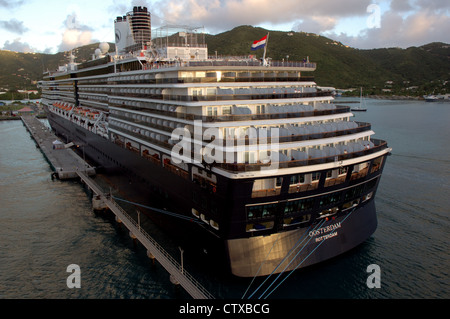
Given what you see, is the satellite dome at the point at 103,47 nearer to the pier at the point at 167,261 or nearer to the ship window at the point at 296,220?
the pier at the point at 167,261

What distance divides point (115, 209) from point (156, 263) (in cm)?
853

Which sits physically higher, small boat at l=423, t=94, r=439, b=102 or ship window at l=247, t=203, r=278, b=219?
small boat at l=423, t=94, r=439, b=102

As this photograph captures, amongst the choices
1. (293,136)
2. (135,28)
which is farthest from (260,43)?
(135,28)

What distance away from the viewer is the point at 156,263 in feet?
74.1

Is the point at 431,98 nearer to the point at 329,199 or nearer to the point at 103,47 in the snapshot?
the point at 103,47

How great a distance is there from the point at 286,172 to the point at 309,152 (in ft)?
10.1

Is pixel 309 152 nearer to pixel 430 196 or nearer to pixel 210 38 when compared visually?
pixel 430 196

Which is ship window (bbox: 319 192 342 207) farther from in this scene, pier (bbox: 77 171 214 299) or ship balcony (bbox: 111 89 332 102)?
pier (bbox: 77 171 214 299)

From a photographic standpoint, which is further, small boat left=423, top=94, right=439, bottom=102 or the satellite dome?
small boat left=423, top=94, right=439, bottom=102

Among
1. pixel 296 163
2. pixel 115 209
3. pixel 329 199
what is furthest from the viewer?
pixel 115 209

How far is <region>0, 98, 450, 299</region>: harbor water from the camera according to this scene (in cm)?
1950

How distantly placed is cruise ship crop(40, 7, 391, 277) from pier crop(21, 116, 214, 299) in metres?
1.87

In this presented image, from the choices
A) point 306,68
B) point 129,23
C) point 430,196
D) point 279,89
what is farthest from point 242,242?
point 129,23

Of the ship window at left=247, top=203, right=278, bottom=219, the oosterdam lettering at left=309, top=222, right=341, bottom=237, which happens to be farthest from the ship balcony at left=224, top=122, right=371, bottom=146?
the oosterdam lettering at left=309, top=222, right=341, bottom=237
